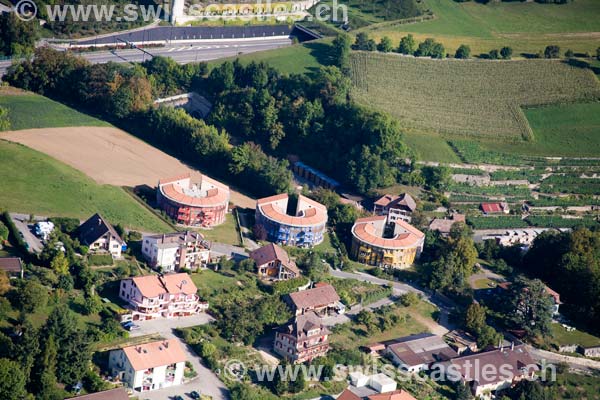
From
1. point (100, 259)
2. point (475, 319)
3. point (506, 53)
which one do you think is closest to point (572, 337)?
point (475, 319)

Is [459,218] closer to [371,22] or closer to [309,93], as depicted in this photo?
[309,93]

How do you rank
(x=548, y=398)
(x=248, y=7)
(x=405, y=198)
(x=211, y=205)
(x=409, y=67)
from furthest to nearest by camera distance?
(x=248, y=7)
(x=409, y=67)
(x=405, y=198)
(x=211, y=205)
(x=548, y=398)

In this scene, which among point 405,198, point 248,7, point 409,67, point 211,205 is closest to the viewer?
point 211,205

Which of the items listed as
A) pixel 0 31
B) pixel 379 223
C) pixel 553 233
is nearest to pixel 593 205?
pixel 553 233

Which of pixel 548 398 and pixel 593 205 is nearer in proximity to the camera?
pixel 548 398

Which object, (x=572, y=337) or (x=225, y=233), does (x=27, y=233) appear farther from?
(x=572, y=337)

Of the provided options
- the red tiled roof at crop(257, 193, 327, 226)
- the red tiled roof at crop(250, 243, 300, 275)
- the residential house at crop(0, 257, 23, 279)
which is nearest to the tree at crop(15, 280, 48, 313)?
the residential house at crop(0, 257, 23, 279)

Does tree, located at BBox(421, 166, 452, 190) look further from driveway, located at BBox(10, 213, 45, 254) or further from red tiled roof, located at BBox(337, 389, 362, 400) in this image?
driveway, located at BBox(10, 213, 45, 254)
